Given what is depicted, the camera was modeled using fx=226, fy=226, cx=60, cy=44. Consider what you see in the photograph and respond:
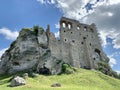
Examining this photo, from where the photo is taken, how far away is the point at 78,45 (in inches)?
3573

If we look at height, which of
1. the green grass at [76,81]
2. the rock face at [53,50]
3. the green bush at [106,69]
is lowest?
the green grass at [76,81]

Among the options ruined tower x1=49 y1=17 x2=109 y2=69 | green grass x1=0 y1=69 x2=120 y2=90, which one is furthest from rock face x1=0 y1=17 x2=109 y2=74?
green grass x1=0 y1=69 x2=120 y2=90

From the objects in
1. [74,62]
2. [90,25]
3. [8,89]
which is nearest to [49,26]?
[74,62]

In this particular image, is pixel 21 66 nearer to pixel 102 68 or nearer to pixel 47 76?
pixel 47 76

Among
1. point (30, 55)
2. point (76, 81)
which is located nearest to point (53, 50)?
point (30, 55)

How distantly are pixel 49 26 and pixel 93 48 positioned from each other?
22046mm

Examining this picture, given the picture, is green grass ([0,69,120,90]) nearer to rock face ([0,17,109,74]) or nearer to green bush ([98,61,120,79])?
rock face ([0,17,109,74])

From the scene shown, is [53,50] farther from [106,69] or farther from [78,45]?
[106,69]

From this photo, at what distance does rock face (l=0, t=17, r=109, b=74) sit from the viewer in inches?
2995

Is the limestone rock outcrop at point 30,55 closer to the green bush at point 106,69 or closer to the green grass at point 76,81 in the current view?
the green grass at point 76,81

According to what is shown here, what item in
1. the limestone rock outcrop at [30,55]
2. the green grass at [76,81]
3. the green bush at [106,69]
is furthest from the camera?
the green bush at [106,69]

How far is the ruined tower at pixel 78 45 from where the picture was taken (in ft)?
271

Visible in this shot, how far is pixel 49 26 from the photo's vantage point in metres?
85.9

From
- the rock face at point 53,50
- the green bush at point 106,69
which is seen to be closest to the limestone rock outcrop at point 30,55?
the rock face at point 53,50
